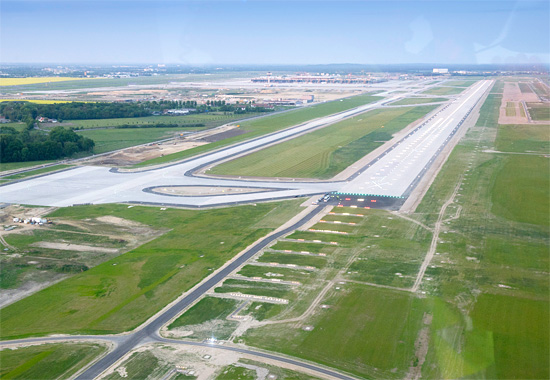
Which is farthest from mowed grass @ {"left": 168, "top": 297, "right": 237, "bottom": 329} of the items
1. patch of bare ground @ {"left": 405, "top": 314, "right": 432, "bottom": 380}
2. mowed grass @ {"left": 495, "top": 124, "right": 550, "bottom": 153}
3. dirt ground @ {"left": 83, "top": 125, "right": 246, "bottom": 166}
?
mowed grass @ {"left": 495, "top": 124, "right": 550, "bottom": 153}

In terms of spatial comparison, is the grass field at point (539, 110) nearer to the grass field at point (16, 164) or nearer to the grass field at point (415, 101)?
the grass field at point (415, 101)

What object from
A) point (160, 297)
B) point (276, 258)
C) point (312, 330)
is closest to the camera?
point (312, 330)

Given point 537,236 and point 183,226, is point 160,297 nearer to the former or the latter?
point 183,226

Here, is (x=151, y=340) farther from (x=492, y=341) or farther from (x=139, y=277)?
(x=492, y=341)

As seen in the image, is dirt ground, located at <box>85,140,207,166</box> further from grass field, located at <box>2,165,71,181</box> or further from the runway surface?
the runway surface

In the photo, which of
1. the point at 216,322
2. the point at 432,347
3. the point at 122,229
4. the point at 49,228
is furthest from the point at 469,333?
the point at 49,228
